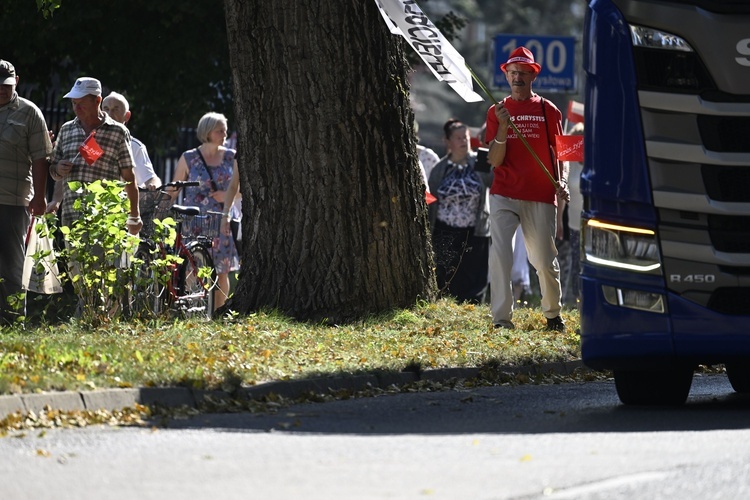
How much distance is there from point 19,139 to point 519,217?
3.91 metres

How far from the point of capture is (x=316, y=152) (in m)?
14.1

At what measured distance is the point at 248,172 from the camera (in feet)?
47.1

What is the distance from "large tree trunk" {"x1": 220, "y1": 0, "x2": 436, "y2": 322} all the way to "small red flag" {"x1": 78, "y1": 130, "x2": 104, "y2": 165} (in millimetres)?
1132

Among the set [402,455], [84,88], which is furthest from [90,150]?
[402,455]

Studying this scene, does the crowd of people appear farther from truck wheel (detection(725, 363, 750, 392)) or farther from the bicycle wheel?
truck wheel (detection(725, 363, 750, 392))

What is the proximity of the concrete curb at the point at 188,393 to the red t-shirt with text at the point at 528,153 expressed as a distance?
227cm

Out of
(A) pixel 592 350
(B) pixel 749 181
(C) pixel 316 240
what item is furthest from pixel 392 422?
(C) pixel 316 240

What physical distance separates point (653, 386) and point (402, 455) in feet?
9.55

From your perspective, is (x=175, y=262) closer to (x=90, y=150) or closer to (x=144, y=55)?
(x=90, y=150)

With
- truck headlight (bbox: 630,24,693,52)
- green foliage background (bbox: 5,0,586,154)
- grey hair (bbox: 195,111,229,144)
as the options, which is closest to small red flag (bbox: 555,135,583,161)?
truck headlight (bbox: 630,24,693,52)

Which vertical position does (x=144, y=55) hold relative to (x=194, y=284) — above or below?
above

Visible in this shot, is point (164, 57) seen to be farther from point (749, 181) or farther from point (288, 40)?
point (749, 181)

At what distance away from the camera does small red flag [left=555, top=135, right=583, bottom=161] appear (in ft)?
45.3

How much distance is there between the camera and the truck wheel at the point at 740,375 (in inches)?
467
